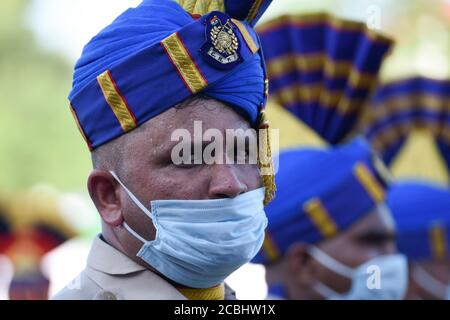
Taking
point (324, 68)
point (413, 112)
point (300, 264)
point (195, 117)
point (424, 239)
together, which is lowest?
point (424, 239)

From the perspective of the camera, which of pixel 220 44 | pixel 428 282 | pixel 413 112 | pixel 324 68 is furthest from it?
pixel 413 112

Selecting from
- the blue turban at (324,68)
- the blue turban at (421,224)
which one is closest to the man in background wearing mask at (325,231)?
the blue turban at (324,68)

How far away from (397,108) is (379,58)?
3.03m

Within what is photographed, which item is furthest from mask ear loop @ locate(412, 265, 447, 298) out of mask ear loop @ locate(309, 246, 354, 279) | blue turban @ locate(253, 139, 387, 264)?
mask ear loop @ locate(309, 246, 354, 279)

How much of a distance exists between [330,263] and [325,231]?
19 centimetres

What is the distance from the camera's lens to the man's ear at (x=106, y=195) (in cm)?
393

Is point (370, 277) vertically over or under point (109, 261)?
under

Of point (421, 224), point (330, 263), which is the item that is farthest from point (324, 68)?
point (421, 224)

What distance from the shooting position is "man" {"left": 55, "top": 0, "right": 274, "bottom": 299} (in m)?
3.83

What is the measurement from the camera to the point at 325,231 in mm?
6531

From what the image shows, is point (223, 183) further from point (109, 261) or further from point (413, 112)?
point (413, 112)

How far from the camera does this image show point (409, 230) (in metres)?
8.91

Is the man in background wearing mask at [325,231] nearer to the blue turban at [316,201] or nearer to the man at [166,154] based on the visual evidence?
the blue turban at [316,201]

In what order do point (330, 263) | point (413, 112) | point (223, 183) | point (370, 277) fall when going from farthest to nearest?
point (413, 112) < point (330, 263) < point (370, 277) < point (223, 183)
